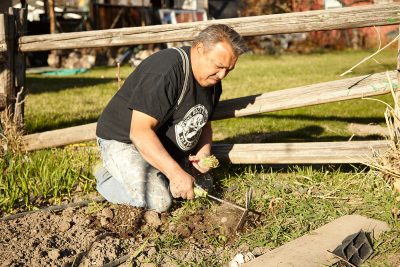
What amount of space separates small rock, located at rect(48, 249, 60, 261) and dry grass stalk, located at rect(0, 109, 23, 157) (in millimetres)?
1890

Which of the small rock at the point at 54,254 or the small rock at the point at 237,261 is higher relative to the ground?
the small rock at the point at 54,254

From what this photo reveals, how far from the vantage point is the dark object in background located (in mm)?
2785

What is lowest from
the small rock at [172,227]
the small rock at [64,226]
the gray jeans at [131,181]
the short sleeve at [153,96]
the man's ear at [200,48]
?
the small rock at [172,227]

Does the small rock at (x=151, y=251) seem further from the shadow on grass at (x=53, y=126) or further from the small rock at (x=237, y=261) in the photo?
the shadow on grass at (x=53, y=126)

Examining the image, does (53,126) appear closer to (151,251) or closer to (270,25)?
(270,25)

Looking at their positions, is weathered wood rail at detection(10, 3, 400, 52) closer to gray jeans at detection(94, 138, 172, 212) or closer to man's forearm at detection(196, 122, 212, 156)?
man's forearm at detection(196, 122, 212, 156)

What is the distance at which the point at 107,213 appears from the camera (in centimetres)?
355

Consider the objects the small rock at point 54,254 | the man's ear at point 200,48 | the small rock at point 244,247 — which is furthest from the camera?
the man's ear at point 200,48

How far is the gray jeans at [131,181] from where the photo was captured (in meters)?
3.59

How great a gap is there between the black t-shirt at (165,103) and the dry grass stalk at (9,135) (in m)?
1.18

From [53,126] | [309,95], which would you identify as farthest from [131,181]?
[53,126]

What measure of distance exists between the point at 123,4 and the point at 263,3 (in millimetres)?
5089

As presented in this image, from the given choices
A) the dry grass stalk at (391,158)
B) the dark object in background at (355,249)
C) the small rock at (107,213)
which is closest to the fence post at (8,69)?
the small rock at (107,213)

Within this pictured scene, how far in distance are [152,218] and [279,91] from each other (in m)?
1.33
